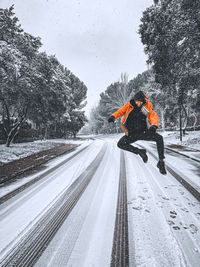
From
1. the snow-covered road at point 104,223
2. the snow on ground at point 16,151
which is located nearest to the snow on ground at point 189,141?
the snow-covered road at point 104,223

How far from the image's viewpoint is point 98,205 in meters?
2.82

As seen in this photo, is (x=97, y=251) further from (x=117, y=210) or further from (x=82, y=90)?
(x=82, y=90)

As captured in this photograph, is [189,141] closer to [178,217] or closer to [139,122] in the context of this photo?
[139,122]

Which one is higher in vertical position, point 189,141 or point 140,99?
point 140,99

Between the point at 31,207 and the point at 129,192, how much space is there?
2.16 metres

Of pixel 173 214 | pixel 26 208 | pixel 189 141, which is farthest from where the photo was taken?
pixel 189 141

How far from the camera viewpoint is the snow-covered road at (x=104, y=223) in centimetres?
162

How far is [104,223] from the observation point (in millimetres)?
2248

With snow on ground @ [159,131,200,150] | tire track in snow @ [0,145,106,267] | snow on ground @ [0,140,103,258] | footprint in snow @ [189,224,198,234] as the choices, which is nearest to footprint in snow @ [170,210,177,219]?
footprint in snow @ [189,224,198,234]

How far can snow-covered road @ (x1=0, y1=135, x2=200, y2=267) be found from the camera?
162 cm

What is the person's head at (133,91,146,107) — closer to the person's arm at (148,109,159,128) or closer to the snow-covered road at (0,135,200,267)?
the person's arm at (148,109,159,128)

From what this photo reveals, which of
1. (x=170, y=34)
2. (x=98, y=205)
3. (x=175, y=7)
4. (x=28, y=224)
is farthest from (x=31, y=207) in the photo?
(x=175, y=7)

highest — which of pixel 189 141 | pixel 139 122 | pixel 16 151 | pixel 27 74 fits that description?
pixel 27 74

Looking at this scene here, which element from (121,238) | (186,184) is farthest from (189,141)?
(121,238)
